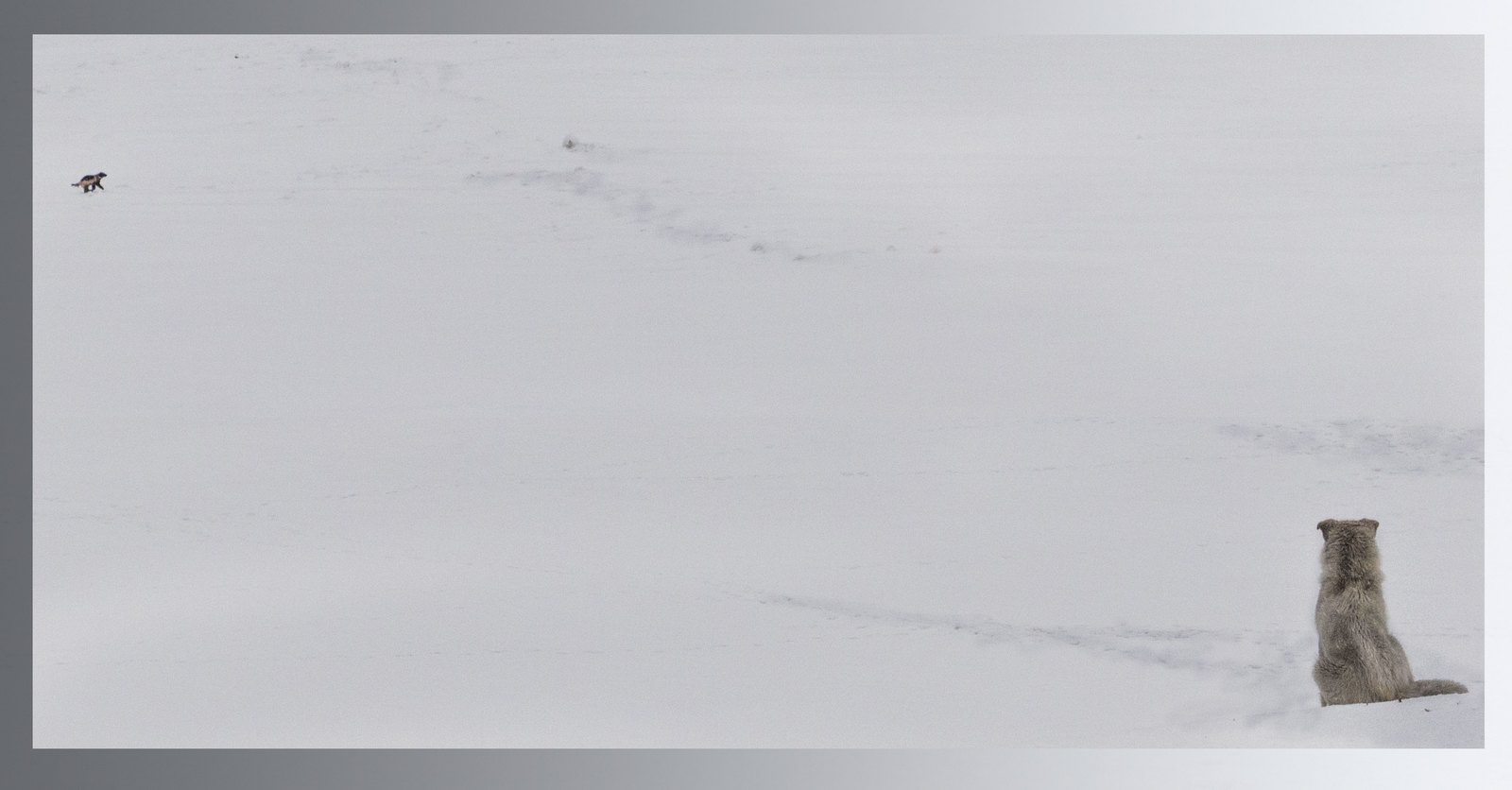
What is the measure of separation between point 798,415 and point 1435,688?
4.67 ft

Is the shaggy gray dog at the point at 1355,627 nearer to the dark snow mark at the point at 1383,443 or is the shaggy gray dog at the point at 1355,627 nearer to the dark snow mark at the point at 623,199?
the dark snow mark at the point at 1383,443

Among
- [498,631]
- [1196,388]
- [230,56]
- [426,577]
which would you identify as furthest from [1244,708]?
[230,56]

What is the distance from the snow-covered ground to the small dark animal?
38 millimetres

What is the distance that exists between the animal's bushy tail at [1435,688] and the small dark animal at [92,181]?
2.92m

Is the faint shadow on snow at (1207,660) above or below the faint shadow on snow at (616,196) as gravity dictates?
below

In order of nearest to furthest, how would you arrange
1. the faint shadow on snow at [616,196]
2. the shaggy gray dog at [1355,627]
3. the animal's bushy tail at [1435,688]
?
the shaggy gray dog at [1355,627]
the animal's bushy tail at [1435,688]
the faint shadow on snow at [616,196]

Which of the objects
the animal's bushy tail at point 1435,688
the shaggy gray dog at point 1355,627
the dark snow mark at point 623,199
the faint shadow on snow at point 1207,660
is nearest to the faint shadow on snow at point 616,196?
the dark snow mark at point 623,199

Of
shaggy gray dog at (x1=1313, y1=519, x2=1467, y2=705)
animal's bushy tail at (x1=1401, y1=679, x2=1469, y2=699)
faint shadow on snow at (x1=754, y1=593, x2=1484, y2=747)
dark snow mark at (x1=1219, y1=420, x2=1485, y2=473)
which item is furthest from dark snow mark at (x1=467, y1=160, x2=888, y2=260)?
animal's bushy tail at (x1=1401, y1=679, x2=1469, y2=699)

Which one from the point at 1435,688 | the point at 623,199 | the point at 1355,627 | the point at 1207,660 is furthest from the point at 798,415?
the point at 1435,688

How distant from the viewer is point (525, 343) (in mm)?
2301

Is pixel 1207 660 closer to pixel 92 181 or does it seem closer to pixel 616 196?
pixel 616 196

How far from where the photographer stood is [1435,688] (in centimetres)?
224

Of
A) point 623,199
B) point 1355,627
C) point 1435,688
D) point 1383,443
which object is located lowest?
point 1435,688

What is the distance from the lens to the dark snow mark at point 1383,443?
2.27 m
